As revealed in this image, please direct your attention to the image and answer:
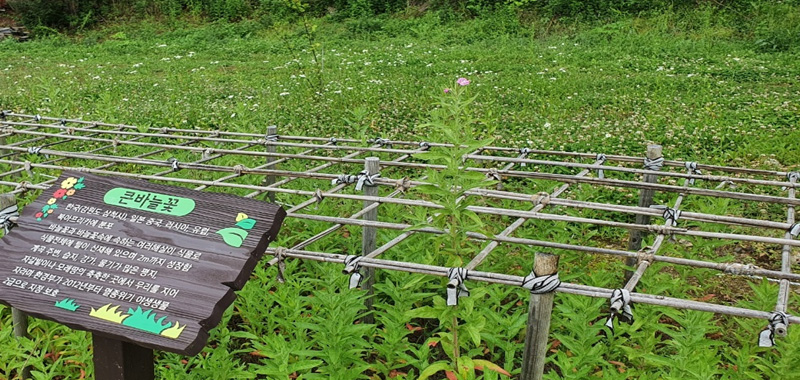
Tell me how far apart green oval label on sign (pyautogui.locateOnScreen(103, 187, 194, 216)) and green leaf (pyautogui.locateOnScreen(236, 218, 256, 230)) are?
23 centimetres

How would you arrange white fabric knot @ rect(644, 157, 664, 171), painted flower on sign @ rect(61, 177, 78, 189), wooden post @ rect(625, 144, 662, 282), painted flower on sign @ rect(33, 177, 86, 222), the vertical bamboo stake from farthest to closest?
white fabric knot @ rect(644, 157, 664, 171)
wooden post @ rect(625, 144, 662, 282)
the vertical bamboo stake
painted flower on sign @ rect(61, 177, 78, 189)
painted flower on sign @ rect(33, 177, 86, 222)

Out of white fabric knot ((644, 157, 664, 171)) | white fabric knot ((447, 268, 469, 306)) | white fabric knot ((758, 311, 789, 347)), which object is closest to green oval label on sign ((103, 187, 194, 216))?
white fabric knot ((447, 268, 469, 306))

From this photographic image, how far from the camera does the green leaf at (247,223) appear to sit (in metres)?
2.76

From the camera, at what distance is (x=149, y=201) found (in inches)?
114

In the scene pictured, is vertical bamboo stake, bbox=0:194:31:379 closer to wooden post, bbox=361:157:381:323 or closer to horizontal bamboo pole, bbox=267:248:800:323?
horizontal bamboo pole, bbox=267:248:800:323

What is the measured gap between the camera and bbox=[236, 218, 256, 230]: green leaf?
2.76 m

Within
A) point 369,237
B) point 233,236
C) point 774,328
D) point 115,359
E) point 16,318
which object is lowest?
point 16,318

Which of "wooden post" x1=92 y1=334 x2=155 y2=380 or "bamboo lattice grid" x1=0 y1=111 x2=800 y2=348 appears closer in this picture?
"wooden post" x1=92 y1=334 x2=155 y2=380

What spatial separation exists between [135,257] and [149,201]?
1.02ft

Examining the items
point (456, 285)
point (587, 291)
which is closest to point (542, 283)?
point (587, 291)

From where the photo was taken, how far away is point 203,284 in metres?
2.53

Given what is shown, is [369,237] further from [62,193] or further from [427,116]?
[427,116]

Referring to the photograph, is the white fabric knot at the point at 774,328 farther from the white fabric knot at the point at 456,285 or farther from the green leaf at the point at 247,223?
the green leaf at the point at 247,223

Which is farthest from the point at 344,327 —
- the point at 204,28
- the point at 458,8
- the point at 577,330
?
the point at 204,28
